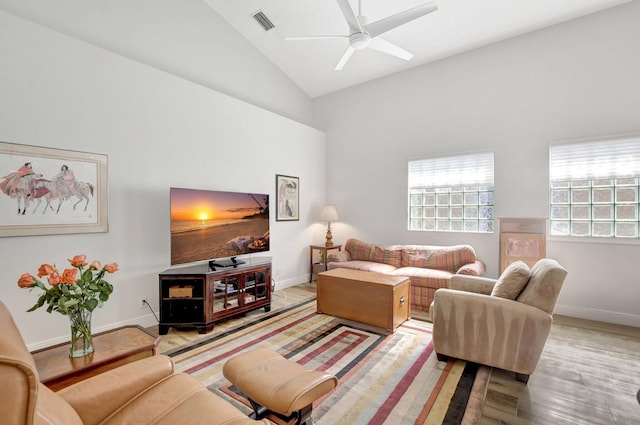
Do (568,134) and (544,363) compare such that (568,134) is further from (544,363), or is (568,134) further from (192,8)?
(192,8)

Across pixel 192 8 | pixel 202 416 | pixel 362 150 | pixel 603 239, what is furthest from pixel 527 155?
pixel 192 8

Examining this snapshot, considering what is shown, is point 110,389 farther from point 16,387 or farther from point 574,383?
point 574,383

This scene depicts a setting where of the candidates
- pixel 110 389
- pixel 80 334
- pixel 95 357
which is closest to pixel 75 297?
pixel 80 334

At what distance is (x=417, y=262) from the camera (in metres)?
4.49

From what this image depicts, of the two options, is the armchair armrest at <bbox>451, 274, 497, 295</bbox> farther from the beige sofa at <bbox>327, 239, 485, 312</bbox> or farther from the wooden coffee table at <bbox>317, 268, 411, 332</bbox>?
the beige sofa at <bbox>327, 239, 485, 312</bbox>

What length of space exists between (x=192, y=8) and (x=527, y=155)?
4857 mm

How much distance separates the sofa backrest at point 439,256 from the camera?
13.7ft

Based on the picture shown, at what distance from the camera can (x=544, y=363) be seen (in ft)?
8.52

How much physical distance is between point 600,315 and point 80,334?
199 inches

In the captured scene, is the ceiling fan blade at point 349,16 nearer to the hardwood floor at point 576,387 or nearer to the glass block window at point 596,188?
the glass block window at point 596,188

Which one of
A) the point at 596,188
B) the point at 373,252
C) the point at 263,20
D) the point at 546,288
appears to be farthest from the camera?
the point at 373,252

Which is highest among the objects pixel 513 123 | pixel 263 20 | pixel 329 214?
pixel 263 20

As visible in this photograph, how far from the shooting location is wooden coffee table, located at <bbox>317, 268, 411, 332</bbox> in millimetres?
3203

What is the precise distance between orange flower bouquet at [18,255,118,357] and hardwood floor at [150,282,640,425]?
1.14 metres
